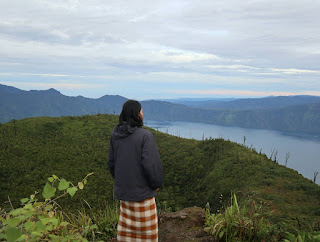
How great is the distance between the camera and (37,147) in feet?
76.4

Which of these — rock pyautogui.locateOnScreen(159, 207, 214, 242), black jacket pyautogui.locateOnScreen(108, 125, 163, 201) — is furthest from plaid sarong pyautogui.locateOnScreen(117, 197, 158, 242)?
rock pyautogui.locateOnScreen(159, 207, 214, 242)

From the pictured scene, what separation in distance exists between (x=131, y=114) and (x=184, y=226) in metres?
3.78

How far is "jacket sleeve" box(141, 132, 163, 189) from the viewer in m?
4.32

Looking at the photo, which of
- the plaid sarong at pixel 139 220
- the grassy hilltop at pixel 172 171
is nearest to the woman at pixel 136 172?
the plaid sarong at pixel 139 220

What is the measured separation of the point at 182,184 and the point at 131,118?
48.1 ft

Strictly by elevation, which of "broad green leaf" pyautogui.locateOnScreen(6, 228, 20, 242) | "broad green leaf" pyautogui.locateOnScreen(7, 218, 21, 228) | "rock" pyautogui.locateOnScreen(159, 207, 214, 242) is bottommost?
"rock" pyautogui.locateOnScreen(159, 207, 214, 242)

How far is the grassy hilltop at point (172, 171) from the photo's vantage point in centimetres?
1162

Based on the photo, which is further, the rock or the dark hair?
the rock

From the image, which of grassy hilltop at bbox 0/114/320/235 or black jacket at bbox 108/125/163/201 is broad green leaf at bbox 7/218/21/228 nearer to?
black jacket at bbox 108/125/163/201

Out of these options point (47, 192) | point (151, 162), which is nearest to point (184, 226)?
point (151, 162)

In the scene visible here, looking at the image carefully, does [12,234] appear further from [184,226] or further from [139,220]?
[184,226]

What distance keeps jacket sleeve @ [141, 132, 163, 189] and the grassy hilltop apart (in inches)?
211

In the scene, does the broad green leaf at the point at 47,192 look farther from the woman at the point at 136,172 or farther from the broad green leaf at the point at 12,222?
the woman at the point at 136,172

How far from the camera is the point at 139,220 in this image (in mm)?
4625
